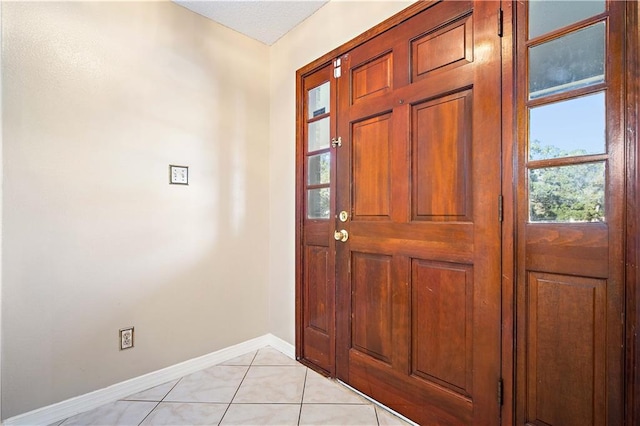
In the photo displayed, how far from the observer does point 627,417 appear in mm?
981

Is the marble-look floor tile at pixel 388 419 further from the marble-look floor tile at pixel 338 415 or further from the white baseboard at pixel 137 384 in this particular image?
the white baseboard at pixel 137 384

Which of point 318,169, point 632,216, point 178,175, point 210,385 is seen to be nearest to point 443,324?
point 632,216

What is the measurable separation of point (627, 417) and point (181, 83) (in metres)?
2.71

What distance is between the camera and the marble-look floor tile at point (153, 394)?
1746 millimetres

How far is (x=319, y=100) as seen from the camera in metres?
2.13

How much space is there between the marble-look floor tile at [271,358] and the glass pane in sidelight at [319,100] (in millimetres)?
1804

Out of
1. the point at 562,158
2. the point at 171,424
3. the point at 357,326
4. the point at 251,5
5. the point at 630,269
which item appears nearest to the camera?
the point at 630,269

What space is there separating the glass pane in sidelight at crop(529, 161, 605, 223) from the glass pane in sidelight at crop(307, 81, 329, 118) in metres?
1.33

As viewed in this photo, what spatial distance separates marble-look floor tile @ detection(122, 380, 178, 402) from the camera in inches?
68.7

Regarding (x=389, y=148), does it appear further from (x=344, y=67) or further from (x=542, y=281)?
(x=542, y=281)

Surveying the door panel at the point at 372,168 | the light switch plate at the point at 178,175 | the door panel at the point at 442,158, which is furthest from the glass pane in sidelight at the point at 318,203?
Answer: the light switch plate at the point at 178,175

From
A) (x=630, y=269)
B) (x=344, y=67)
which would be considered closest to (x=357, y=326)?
(x=630, y=269)

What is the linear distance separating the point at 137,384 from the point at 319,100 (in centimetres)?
217

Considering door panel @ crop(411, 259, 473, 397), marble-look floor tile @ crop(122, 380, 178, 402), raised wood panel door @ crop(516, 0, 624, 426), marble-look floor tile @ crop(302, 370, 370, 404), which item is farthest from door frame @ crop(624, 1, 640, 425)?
marble-look floor tile @ crop(122, 380, 178, 402)
